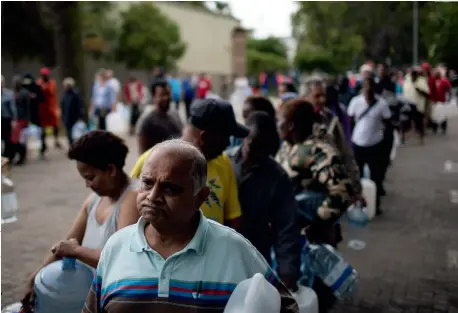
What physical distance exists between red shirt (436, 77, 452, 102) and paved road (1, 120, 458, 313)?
12.6 feet

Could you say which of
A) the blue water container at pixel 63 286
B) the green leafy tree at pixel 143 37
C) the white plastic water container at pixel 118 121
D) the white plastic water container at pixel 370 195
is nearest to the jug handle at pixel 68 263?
the blue water container at pixel 63 286

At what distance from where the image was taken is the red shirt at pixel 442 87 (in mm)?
15742

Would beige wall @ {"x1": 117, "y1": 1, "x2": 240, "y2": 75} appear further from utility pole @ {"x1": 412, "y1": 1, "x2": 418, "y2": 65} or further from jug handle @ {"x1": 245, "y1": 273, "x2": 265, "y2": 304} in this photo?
jug handle @ {"x1": 245, "y1": 273, "x2": 265, "y2": 304}

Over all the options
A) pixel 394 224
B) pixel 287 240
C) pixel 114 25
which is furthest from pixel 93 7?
pixel 287 240

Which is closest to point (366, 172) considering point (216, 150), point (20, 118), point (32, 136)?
point (216, 150)

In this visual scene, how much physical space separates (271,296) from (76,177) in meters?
10.0

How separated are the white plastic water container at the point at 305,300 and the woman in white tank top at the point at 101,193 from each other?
1248 millimetres

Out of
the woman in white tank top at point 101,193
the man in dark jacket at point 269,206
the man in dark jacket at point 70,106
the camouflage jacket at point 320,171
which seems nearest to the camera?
the woman in white tank top at point 101,193

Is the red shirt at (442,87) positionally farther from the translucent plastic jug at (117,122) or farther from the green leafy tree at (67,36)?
the green leafy tree at (67,36)

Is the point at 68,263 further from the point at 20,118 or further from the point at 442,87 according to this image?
the point at 442,87

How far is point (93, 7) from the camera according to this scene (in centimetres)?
3180

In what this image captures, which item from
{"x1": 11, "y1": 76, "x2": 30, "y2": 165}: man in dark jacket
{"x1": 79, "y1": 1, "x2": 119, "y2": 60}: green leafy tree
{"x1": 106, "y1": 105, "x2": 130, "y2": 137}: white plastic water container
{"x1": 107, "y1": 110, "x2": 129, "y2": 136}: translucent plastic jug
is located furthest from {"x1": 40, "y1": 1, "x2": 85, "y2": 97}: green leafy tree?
{"x1": 79, "y1": 1, "x2": 119, "y2": 60}: green leafy tree

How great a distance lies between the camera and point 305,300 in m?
3.84

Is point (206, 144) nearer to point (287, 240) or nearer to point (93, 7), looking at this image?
point (287, 240)
